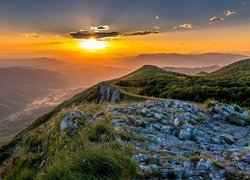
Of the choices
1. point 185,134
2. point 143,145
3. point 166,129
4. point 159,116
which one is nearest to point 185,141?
point 185,134

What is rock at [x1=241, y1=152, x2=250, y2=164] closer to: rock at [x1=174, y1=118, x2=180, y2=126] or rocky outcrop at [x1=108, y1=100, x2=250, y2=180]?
rocky outcrop at [x1=108, y1=100, x2=250, y2=180]

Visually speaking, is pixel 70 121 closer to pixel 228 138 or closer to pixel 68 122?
pixel 68 122

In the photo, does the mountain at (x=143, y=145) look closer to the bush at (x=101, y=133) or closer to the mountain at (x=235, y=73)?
the bush at (x=101, y=133)

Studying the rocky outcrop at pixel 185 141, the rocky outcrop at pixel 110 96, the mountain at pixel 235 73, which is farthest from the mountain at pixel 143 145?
the mountain at pixel 235 73

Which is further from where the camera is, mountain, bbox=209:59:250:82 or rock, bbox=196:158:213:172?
mountain, bbox=209:59:250:82

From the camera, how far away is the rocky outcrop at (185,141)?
7629 mm

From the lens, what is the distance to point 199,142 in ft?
37.4

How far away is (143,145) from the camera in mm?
9891

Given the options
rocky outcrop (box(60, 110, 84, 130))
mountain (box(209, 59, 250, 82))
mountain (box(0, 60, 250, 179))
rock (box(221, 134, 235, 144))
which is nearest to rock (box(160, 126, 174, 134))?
mountain (box(0, 60, 250, 179))

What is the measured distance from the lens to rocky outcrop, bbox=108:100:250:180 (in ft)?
25.0

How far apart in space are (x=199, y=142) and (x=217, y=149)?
103cm

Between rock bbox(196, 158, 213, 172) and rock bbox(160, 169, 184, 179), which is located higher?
rock bbox(196, 158, 213, 172)

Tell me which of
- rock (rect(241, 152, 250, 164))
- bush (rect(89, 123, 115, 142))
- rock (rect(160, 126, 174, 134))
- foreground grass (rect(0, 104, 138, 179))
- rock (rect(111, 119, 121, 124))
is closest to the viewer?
foreground grass (rect(0, 104, 138, 179))

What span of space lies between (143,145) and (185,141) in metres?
2.31
